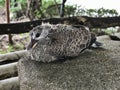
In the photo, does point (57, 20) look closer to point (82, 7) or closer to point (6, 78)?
point (6, 78)

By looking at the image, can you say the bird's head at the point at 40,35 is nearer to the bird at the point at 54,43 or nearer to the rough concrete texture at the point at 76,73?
the bird at the point at 54,43

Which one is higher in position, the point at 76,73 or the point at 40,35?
the point at 40,35

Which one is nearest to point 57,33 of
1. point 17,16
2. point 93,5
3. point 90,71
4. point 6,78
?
point 90,71

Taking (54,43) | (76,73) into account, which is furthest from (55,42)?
(76,73)

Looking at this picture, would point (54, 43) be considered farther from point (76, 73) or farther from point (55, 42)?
point (76, 73)

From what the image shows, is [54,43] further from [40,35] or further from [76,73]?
[76,73]

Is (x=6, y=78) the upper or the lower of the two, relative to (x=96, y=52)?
lower

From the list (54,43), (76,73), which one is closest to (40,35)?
(54,43)
